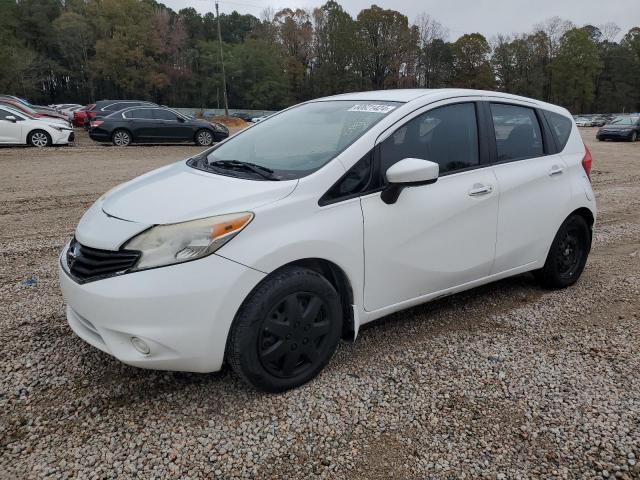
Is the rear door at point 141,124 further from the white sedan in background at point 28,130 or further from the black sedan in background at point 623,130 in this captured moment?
the black sedan in background at point 623,130

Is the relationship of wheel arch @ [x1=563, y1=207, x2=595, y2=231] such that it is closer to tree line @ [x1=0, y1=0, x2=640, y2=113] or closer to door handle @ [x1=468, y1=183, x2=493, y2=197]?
door handle @ [x1=468, y1=183, x2=493, y2=197]

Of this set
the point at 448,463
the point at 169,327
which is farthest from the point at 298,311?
the point at 448,463

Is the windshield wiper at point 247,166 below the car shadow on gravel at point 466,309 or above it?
above

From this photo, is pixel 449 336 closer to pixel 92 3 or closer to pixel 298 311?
pixel 298 311

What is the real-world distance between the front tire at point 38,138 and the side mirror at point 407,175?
52.2 ft

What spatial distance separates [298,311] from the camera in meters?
2.59

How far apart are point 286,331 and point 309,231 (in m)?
0.53

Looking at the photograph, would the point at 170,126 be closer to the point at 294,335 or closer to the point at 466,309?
the point at 466,309

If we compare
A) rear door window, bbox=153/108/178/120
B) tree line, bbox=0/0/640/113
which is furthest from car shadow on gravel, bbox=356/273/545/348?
tree line, bbox=0/0/640/113

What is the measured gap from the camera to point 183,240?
2367 millimetres

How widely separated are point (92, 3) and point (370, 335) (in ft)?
243

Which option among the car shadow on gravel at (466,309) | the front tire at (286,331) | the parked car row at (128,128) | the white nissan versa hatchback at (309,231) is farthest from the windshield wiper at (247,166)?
the parked car row at (128,128)

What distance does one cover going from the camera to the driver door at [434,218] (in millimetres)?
2871

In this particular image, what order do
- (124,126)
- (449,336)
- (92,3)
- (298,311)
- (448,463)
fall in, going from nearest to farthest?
(448,463), (298,311), (449,336), (124,126), (92,3)
